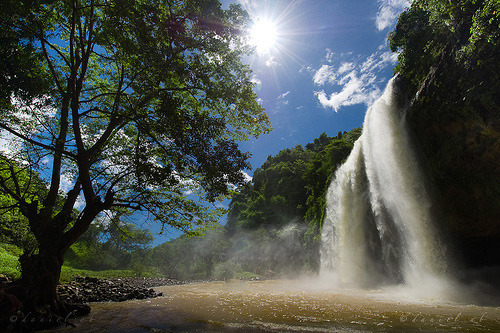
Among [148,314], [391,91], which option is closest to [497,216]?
[391,91]

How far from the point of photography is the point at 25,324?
4.69 metres

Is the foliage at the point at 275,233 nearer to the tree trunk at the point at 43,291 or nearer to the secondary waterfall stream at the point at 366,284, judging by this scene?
the secondary waterfall stream at the point at 366,284

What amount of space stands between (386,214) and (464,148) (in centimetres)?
604

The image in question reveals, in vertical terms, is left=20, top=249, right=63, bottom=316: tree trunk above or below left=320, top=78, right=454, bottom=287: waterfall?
below

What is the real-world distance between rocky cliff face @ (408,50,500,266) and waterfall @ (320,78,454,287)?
3.55 ft

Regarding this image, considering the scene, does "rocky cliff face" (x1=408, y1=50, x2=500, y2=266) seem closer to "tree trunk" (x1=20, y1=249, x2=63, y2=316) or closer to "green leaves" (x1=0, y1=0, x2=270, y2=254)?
"green leaves" (x1=0, y1=0, x2=270, y2=254)

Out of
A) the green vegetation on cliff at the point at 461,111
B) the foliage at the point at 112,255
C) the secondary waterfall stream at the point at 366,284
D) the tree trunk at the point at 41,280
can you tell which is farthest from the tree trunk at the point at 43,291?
the foliage at the point at 112,255

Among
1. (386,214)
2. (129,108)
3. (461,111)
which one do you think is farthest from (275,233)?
(129,108)

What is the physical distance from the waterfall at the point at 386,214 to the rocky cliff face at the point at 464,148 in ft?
3.55

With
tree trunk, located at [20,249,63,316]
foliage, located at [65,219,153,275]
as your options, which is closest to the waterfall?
tree trunk, located at [20,249,63,316]

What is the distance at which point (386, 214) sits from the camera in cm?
1434

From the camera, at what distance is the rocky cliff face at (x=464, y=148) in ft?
29.1

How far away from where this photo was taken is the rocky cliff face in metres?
8.86

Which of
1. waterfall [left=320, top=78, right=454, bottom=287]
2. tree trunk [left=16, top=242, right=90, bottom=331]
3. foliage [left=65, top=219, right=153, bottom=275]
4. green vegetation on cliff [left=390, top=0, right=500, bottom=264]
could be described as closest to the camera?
tree trunk [left=16, top=242, right=90, bottom=331]
